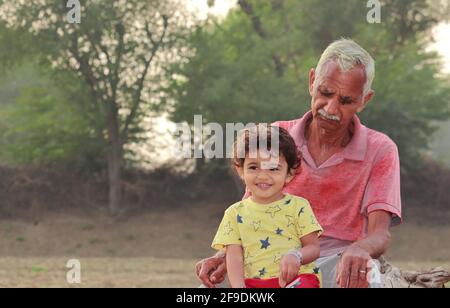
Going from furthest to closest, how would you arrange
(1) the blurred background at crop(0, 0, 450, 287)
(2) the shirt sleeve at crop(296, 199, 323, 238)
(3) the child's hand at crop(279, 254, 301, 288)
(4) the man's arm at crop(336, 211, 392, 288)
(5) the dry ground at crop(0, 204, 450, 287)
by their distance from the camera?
(1) the blurred background at crop(0, 0, 450, 287), (5) the dry ground at crop(0, 204, 450, 287), (2) the shirt sleeve at crop(296, 199, 323, 238), (4) the man's arm at crop(336, 211, 392, 288), (3) the child's hand at crop(279, 254, 301, 288)

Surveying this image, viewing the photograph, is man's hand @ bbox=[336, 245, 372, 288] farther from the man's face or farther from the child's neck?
the man's face

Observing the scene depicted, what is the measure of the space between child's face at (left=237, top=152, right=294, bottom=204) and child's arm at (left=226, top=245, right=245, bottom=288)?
9.2 inches

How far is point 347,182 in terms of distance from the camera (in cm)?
390

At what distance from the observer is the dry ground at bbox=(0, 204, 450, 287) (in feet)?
76.4

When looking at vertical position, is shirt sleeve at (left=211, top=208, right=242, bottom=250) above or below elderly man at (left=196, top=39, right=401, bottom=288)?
below

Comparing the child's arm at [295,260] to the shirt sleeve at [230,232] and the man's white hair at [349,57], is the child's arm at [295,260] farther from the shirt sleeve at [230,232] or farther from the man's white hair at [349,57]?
the man's white hair at [349,57]

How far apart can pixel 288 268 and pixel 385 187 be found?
841 millimetres

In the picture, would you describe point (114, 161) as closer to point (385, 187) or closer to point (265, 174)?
point (385, 187)

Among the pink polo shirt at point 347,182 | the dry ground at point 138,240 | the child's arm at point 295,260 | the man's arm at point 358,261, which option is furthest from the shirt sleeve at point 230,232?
the dry ground at point 138,240

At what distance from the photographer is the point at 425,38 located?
32.7 m

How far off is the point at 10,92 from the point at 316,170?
121 ft

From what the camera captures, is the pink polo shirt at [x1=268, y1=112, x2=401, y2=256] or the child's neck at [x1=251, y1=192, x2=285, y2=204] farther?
the pink polo shirt at [x1=268, y1=112, x2=401, y2=256]

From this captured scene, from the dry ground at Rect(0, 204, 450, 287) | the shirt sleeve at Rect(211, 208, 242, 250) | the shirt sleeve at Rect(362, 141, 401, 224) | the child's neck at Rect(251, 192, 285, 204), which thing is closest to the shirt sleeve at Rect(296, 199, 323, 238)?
the child's neck at Rect(251, 192, 285, 204)

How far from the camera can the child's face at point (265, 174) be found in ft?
10.8
